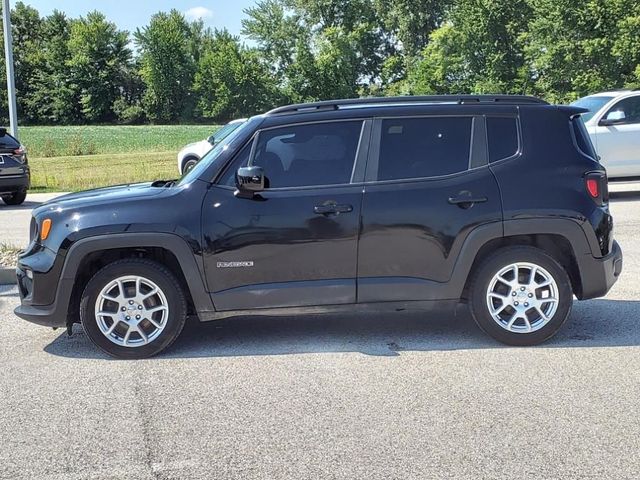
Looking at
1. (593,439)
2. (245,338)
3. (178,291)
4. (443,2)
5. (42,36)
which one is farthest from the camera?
(42,36)

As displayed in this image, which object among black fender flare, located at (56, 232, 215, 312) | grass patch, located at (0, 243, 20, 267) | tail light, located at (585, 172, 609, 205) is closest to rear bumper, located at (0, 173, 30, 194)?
grass patch, located at (0, 243, 20, 267)

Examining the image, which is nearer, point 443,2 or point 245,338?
point 245,338

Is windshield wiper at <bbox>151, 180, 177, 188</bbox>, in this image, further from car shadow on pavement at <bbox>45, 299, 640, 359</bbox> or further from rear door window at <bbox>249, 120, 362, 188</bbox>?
car shadow on pavement at <bbox>45, 299, 640, 359</bbox>

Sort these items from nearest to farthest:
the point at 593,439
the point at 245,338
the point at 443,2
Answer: the point at 593,439 → the point at 245,338 → the point at 443,2

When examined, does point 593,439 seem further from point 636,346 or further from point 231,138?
point 231,138

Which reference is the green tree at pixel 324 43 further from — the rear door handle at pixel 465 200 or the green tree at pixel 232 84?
the rear door handle at pixel 465 200

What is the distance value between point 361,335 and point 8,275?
4131 mm

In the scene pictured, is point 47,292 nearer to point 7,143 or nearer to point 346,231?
point 346,231

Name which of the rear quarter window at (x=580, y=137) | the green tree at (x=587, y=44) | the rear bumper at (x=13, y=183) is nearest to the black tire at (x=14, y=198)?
the rear bumper at (x=13, y=183)

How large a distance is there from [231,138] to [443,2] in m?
74.9

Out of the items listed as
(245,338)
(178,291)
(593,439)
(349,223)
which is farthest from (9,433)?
(593,439)

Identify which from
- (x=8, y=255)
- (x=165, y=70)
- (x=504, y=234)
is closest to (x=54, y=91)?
(x=165, y=70)

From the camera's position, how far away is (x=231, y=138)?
223 inches

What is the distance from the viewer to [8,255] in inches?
341
